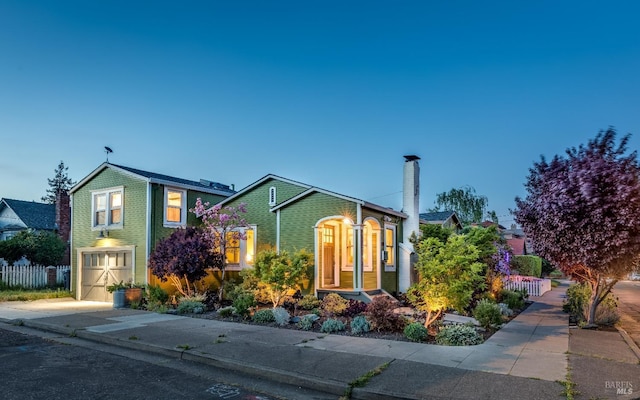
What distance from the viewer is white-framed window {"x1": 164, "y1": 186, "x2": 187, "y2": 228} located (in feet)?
59.3

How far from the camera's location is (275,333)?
412 inches

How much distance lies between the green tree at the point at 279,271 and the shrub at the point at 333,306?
136 centimetres

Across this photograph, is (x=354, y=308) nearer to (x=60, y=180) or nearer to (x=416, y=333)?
(x=416, y=333)

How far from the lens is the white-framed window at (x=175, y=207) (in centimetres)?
1807

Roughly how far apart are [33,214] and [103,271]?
20010 mm

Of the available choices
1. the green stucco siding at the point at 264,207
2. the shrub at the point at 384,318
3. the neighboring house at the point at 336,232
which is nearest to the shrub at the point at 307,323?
the shrub at the point at 384,318

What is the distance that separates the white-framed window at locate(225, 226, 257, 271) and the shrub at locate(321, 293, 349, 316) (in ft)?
16.8

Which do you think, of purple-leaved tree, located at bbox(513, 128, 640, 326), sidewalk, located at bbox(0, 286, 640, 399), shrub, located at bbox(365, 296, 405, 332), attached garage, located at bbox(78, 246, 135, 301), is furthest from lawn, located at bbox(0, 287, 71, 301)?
purple-leaved tree, located at bbox(513, 128, 640, 326)

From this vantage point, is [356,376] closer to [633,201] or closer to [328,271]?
[633,201]

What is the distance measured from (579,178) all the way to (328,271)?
377 inches

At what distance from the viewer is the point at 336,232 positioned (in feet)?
56.7

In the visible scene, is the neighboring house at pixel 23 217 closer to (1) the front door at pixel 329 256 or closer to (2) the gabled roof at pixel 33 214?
(2) the gabled roof at pixel 33 214

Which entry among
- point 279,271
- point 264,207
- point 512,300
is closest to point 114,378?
point 279,271

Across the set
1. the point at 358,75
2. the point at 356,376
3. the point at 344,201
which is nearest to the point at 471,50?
the point at 358,75
